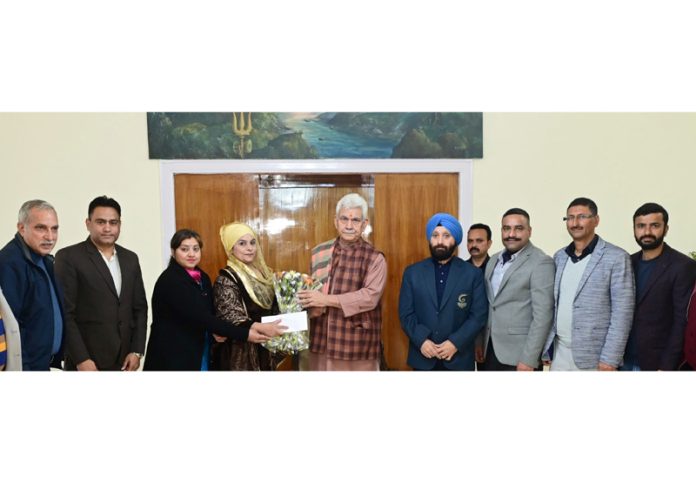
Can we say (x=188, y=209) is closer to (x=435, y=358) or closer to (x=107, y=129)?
(x=107, y=129)

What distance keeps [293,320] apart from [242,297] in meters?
0.34

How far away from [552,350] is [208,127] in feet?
9.50

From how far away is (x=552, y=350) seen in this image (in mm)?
3730

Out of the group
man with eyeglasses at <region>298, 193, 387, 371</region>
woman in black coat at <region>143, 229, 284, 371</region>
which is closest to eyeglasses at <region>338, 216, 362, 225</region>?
man with eyeglasses at <region>298, 193, 387, 371</region>

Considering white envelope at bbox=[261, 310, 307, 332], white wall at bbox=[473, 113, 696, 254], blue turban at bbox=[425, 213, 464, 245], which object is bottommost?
white envelope at bbox=[261, 310, 307, 332]

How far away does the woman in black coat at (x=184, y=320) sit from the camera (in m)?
3.57

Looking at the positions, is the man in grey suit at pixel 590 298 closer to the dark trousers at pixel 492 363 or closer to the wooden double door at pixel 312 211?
the dark trousers at pixel 492 363

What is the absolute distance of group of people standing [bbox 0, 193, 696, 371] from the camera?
3422mm

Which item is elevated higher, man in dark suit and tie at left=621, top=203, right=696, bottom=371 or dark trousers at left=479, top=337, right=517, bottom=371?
man in dark suit and tie at left=621, top=203, right=696, bottom=371

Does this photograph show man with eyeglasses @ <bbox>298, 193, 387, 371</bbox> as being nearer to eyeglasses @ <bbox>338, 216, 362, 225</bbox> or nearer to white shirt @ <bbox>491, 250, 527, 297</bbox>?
eyeglasses @ <bbox>338, 216, 362, 225</bbox>

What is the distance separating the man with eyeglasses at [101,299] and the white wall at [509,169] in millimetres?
484

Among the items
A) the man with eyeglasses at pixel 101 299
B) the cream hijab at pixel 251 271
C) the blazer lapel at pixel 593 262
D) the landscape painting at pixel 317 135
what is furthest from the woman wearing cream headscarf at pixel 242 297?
the blazer lapel at pixel 593 262

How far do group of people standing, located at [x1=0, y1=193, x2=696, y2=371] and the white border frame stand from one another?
0.87 meters

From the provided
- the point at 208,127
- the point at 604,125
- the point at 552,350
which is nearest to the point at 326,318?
the point at 552,350
